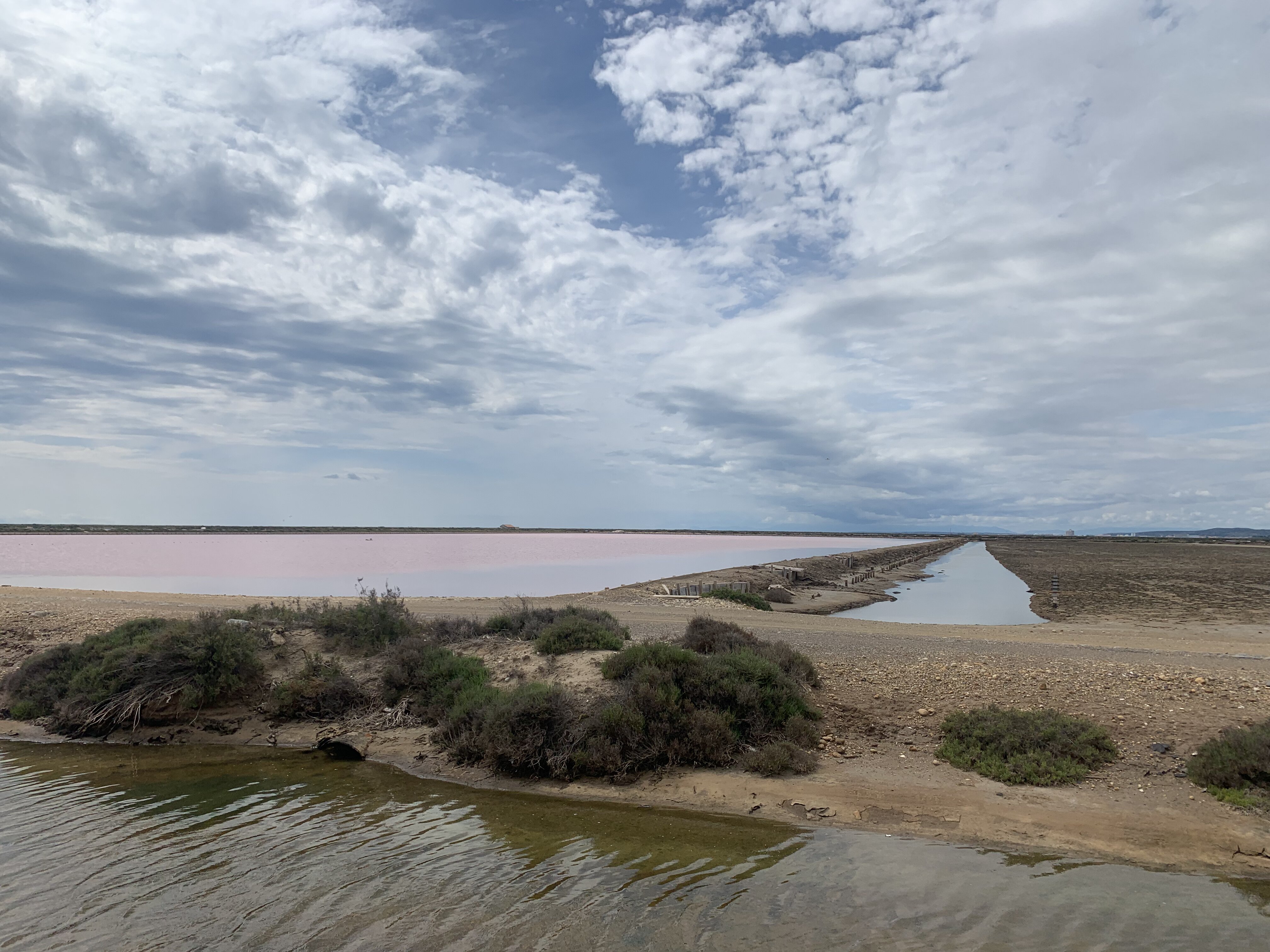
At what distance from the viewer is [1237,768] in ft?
26.6

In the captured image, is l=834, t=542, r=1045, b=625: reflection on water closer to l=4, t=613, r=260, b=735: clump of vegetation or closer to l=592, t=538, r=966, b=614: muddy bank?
l=592, t=538, r=966, b=614: muddy bank

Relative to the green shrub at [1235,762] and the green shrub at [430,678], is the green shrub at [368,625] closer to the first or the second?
the green shrub at [430,678]

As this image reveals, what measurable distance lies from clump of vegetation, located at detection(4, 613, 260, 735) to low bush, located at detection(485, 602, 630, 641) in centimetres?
484

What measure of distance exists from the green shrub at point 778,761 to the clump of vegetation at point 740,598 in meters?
17.2

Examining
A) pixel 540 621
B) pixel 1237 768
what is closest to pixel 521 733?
pixel 540 621

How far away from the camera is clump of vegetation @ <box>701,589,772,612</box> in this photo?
27.5m

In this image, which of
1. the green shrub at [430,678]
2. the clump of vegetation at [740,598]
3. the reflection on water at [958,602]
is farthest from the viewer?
the clump of vegetation at [740,598]

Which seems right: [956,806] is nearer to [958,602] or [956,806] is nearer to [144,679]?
→ [144,679]

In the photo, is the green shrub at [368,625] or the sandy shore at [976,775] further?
the green shrub at [368,625]

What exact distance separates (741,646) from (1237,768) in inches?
275

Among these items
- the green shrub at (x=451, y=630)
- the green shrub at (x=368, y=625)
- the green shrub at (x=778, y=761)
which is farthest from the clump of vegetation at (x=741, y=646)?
the green shrub at (x=368, y=625)

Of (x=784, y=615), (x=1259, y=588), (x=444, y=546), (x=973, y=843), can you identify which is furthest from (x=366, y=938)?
(x=444, y=546)

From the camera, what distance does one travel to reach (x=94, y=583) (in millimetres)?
33406

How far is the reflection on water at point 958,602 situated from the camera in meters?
27.3
